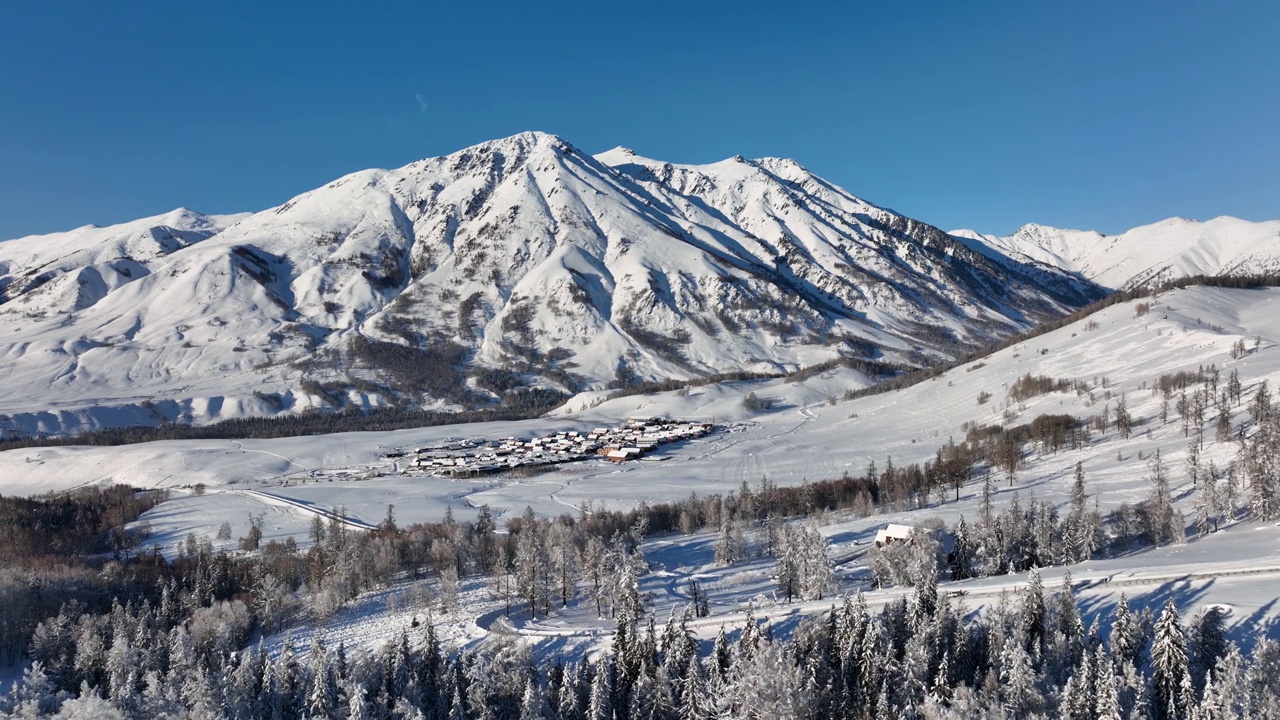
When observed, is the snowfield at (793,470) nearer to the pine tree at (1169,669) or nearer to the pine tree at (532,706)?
the pine tree at (1169,669)

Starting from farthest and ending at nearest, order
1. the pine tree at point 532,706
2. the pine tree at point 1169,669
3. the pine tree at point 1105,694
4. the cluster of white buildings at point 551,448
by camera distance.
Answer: the cluster of white buildings at point 551,448
the pine tree at point 532,706
the pine tree at point 1169,669
the pine tree at point 1105,694

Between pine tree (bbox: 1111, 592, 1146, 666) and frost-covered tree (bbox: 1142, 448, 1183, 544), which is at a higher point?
frost-covered tree (bbox: 1142, 448, 1183, 544)

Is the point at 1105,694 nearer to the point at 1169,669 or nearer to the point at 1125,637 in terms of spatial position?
the point at 1169,669

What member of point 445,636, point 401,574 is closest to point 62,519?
point 401,574

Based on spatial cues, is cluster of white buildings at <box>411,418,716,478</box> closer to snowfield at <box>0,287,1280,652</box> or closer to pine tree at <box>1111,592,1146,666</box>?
snowfield at <box>0,287,1280,652</box>

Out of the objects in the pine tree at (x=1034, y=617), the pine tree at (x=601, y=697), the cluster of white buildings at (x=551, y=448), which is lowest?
the pine tree at (x=601, y=697)

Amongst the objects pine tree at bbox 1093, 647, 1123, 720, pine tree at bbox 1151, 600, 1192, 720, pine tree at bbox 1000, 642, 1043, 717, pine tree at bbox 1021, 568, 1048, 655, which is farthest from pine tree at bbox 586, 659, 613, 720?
pine tree at bbox 1151, 600, 1192, 720

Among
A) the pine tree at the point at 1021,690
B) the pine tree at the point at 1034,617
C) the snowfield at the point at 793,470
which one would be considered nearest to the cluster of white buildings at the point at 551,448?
the snowfield at the point at 793,470

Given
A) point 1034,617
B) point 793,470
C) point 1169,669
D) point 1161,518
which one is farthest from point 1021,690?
point 793,470
